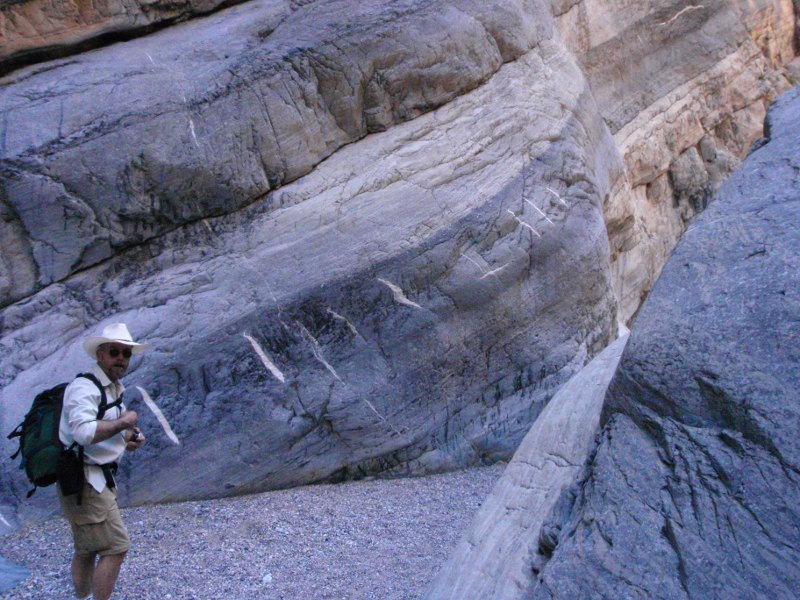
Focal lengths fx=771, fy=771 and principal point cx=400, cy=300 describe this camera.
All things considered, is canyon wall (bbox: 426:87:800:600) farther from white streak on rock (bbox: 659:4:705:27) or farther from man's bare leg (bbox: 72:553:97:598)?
white streak on rock (bbox: 659:4:705:27)

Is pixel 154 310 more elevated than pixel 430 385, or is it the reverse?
pixel 154 310

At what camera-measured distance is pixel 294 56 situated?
18.7 feet

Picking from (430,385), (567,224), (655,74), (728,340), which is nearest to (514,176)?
(567,224)

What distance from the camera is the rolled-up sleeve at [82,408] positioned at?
332cm

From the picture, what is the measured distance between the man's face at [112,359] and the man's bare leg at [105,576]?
2.78 ft

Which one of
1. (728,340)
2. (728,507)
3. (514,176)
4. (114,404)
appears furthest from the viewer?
(514,176)

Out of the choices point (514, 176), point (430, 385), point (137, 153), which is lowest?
point (430, 385)

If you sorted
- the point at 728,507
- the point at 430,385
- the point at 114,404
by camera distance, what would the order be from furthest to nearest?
1. the point at 430,385
2. the point at 114,404
3. the point at 728,507

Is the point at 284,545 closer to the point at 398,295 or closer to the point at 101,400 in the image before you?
the point at 101,400

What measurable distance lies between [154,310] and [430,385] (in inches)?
79.0

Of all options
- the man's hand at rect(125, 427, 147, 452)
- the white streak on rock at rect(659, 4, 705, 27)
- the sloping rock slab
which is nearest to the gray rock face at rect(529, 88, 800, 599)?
the sloping rock slab

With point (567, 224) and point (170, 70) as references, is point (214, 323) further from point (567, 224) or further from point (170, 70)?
point (567, 224)

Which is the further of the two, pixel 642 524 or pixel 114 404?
pixel 114 404

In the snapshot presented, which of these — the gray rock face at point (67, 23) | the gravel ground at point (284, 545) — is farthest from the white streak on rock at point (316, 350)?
the gray rock face at point (67, 23)
